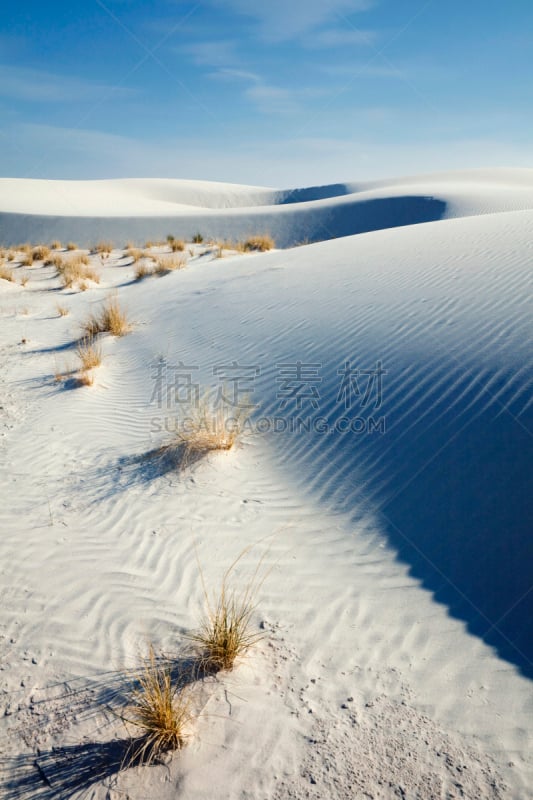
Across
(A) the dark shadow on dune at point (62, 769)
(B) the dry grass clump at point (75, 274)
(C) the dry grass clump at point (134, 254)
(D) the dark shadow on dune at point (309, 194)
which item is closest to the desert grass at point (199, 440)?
(A) the dark shadow on dune at point (62, 769)

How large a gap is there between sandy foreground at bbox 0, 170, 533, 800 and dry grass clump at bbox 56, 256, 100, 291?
6487 mm

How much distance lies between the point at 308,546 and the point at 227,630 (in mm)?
1000

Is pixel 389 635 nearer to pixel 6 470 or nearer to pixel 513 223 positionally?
pixel 6 470

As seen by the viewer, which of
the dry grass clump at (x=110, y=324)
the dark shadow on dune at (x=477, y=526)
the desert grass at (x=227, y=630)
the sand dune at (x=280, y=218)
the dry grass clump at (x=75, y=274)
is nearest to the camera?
the desert grass at (x=227, y=630)

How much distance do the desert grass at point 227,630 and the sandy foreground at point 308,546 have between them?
7cm

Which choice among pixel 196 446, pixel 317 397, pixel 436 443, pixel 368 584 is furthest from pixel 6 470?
pixel 436 443

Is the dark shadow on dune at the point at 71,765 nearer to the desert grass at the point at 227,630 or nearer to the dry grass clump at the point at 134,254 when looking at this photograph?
the desert grass at the point at 227,630

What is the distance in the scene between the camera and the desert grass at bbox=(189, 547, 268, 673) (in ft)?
8.41

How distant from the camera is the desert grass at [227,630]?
2564 mm

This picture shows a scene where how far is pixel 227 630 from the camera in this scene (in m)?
2.60

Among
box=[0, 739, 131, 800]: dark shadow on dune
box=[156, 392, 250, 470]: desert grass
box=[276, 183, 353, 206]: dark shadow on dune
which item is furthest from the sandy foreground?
box=[276, 183, 353, 206]: dark shadow on dune

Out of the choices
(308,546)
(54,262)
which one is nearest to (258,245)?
(54,262)

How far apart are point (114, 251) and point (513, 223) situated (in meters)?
14.8

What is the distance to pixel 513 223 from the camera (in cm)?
865
